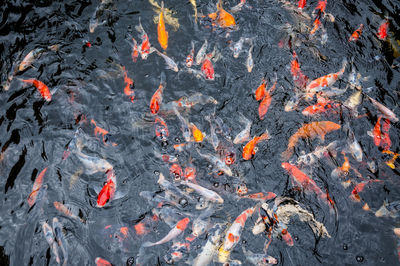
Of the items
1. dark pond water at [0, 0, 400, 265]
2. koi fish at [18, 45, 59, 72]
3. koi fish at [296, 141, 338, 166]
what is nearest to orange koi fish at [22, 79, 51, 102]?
dark pond water at [0, 0, 400, 265]

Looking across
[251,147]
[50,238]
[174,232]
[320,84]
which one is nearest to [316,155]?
[251,147]

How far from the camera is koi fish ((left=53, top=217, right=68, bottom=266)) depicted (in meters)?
3.33

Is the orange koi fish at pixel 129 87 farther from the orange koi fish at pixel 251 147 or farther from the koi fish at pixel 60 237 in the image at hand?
the koi fish at pixel 60 237

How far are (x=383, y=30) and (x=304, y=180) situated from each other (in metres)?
2.91

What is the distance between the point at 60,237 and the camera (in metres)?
3.41

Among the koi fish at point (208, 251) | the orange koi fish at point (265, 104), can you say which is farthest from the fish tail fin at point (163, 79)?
the koi fish at point (208, 251)

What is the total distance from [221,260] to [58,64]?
3373 mm

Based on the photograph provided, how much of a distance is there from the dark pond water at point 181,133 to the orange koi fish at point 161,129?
57mm

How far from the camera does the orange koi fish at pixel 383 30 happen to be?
193 inches

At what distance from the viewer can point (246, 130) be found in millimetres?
4098

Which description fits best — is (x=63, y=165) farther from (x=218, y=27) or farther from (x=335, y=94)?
(x=335, y=94)

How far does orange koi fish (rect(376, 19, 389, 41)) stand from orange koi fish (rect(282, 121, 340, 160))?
6.01 ft

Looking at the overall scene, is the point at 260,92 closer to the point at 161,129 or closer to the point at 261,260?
the point at 161,129

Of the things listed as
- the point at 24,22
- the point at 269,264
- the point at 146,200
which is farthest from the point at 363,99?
the point at 24,22
